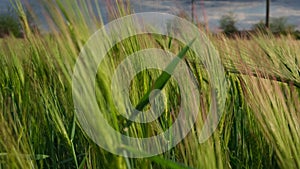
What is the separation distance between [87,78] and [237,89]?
17.4 inches

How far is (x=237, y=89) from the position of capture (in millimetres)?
714

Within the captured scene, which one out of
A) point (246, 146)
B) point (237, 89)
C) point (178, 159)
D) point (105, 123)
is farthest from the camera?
point (237, 89)

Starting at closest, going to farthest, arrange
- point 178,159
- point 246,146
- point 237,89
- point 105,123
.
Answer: point 105,123 < point 178,159 < point 246,146 < point 237,89

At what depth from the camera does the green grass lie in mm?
354

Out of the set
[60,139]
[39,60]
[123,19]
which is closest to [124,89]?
[123,19]

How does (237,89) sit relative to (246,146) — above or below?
above

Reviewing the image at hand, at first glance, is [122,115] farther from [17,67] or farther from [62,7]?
[17,67]

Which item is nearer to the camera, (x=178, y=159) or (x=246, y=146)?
(x=178, y=159)

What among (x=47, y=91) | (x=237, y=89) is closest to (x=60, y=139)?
(x=47, y=91)

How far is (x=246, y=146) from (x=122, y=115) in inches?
11.1

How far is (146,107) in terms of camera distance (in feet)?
1.57

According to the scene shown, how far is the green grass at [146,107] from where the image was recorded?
1.16 feet

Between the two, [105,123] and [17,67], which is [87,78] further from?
[17,67]

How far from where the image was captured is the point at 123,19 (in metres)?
0.55
